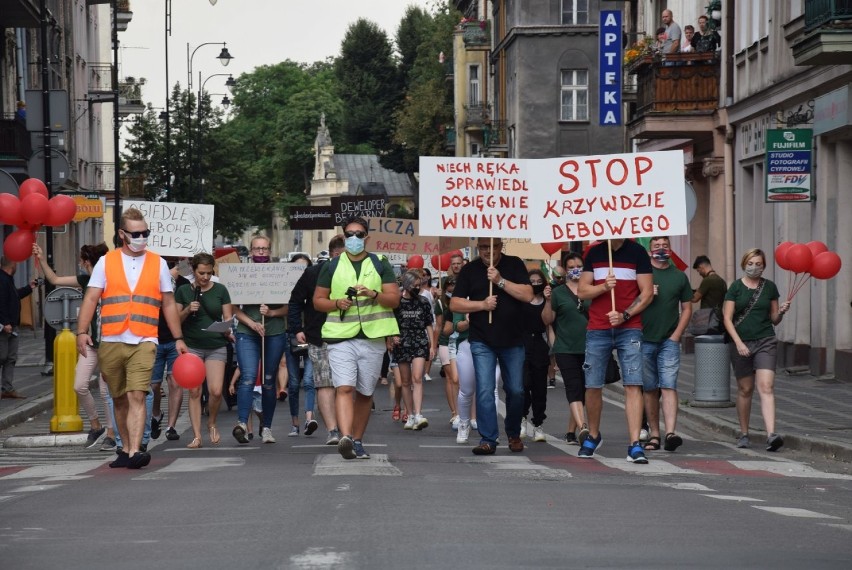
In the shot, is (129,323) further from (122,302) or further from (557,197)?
(557,197)

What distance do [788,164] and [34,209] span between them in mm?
10415

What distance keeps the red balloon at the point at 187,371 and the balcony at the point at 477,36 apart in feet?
205

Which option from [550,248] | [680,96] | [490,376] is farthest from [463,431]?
[680,96]

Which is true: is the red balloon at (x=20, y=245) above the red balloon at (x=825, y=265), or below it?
above

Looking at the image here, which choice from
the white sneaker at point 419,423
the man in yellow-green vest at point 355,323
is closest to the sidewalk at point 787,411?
the white sneaker at point 419,423

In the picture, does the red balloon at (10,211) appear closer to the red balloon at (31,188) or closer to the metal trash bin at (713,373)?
the red balloon at (31,188)

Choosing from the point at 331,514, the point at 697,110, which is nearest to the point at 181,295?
the point at 331,514

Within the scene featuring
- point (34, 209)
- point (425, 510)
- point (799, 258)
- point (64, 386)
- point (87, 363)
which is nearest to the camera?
point (425, 510)

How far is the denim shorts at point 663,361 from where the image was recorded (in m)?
14.9

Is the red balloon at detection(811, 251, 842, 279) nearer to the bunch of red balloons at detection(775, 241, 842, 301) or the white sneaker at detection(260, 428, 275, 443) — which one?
the bunch of red balloons at detection(775, 241, 842, 301)

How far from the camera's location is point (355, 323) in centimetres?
1364

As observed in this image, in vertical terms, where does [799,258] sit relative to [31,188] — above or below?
below

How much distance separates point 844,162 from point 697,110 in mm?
8454

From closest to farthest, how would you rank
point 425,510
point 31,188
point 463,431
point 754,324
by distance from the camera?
point 425,510
point 754,324
point 463,431
point 31,188
